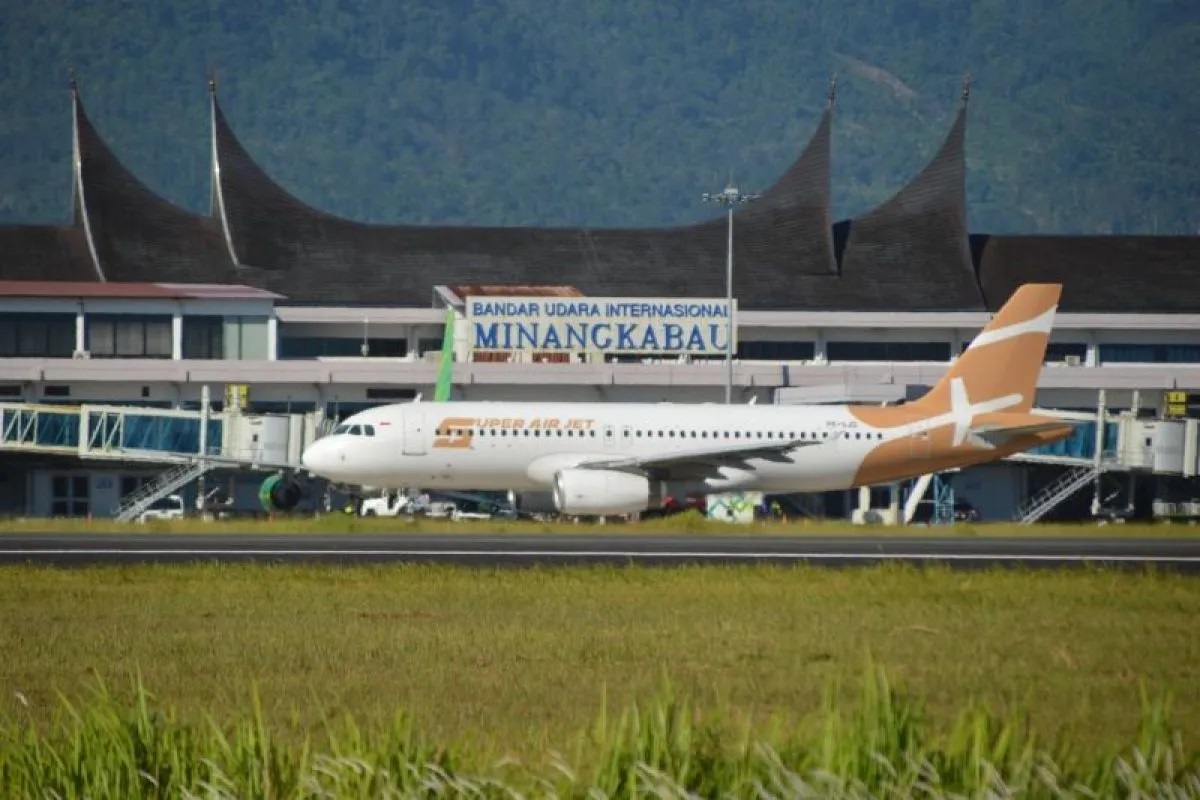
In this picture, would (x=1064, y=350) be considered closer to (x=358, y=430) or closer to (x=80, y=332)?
(x=80, y=332)

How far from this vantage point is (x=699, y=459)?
4762 cm

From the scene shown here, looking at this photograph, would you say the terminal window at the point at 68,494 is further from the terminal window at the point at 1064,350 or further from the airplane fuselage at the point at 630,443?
the terminal window at the point at 1064,350

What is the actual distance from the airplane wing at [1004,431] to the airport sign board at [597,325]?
1982 cm

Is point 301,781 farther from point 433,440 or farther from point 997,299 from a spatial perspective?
point 997,299

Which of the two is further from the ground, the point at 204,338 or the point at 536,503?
the point at 204,338

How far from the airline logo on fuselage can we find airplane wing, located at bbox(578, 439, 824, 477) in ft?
3.58

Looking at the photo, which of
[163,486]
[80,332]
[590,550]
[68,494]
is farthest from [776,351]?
[590,550]

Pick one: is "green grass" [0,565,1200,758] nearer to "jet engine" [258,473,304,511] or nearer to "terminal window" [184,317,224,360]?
"jet engine" [258,473,304,511]

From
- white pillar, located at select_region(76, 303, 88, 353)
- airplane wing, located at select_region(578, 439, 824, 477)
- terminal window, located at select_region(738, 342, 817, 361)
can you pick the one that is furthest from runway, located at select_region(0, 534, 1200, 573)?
terminal window, located at select_region(738, 342, 817, 361)

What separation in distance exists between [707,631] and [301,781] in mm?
10914

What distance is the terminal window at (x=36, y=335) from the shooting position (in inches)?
2734

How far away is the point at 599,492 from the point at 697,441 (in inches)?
155

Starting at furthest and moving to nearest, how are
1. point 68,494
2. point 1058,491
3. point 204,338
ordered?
point 204,338 < point 68,494 < point 1058,491

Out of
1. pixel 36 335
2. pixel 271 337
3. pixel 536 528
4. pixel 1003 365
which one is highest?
pixel 271 337
